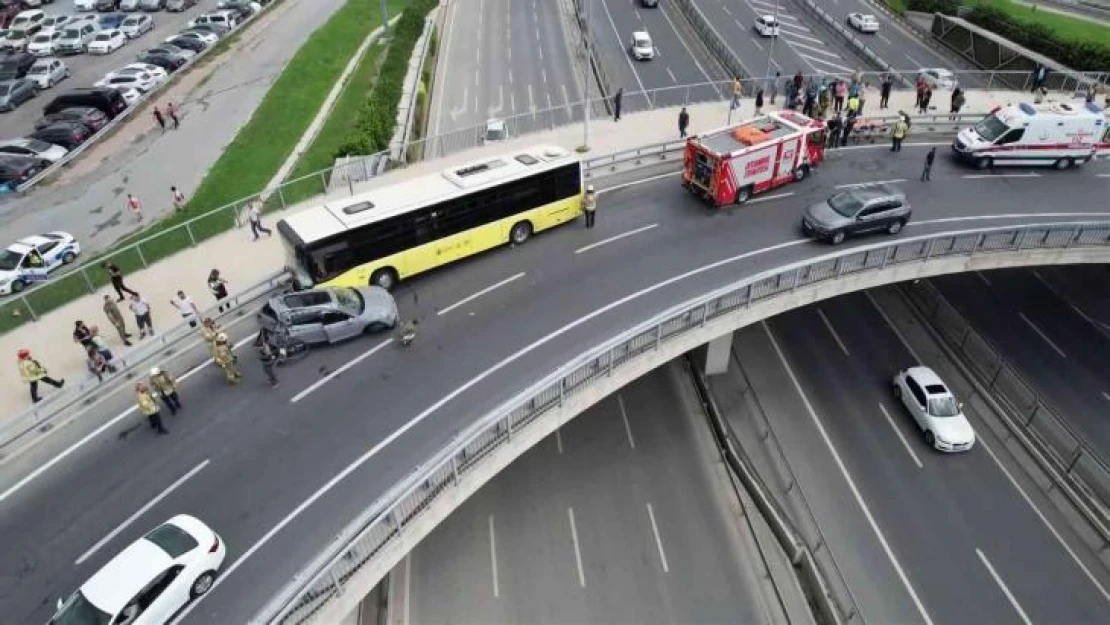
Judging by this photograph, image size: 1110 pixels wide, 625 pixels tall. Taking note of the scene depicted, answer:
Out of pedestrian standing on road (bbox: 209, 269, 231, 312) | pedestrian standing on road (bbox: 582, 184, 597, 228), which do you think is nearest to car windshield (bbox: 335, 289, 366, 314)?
pedestrian standing on road (bbox: 209, 269, 231, 312)

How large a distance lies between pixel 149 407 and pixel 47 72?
48.9 m

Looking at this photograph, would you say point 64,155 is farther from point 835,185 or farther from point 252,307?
point 835,185

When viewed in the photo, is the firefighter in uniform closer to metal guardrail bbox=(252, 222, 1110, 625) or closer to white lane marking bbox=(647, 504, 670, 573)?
metal guardrail bbox=(252, 222, 1110, 625)

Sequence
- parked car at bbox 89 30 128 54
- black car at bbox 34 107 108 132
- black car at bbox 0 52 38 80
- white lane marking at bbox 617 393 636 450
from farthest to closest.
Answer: parked car at bbox 89 30 128 54 → black car at bbox 0 52 38 80 → black car at bbox 34 107 108 132 → white lane marking at bbox 617 393 636 450

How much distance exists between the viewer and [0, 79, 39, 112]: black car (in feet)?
159

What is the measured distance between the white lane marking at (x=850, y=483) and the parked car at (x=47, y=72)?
54.6 meters

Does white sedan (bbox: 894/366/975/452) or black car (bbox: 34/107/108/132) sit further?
black car (bbox: 34/107/108/132)

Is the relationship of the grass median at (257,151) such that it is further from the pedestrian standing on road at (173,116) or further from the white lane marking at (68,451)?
the white lane marking at (68,451)

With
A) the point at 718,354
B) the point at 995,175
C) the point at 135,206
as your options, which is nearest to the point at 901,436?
the point at 718,354

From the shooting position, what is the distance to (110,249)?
103 ft

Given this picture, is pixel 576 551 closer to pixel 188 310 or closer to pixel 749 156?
pixel 188 310

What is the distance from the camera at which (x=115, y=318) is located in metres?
21.3

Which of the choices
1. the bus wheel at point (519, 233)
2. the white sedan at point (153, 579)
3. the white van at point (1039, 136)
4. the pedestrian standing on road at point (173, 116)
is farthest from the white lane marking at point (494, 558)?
the pedestrian standing on road at point (173, 116)

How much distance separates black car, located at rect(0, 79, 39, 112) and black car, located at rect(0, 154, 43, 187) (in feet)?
44.0
